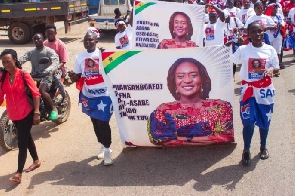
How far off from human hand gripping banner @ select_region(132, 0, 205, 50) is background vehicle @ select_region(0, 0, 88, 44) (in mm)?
8615

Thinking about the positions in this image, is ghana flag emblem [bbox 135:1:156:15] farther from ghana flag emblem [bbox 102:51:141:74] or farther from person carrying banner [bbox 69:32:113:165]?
ghana flag emblem [bbox 102:51:141:74]

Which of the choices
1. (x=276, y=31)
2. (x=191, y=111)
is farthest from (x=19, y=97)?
(x=276, y=31)

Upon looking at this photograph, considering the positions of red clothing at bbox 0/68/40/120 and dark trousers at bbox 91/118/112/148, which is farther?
dark trousers at bbox 91/118/112/148

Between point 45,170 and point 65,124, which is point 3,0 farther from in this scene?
point 45,170

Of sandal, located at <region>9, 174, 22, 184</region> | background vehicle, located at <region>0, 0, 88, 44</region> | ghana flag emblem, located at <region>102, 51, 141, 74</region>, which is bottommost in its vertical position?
sandal, located at <region>9, 174, 22, 184</region>

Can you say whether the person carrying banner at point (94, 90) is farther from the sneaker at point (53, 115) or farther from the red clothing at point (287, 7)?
the red clothing at point (287, 7)

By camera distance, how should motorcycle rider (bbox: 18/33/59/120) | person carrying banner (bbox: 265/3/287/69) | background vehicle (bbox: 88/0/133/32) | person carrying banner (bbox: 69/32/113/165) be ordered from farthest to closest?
background vehicle (bbox: 88/0/133/32) < person carrying banner (bbox: 265/3/287/69) < motorcycle rider (bbox: 18/33/59/120) < person carrying banner (bbox: 69/32/113/165)

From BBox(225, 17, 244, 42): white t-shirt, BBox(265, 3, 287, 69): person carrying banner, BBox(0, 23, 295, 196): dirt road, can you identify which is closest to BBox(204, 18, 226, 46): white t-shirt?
BBox(225, 17, 244, 42): white t-shirt

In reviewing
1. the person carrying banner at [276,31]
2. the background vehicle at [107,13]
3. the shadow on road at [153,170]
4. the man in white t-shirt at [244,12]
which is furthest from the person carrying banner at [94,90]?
the background vehicle at [107,13]

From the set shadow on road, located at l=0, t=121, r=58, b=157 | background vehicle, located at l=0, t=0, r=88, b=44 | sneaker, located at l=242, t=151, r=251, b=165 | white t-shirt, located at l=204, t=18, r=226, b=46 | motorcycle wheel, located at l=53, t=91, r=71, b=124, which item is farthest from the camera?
background vehicle, located at l=0, t=0, r=88, b=44

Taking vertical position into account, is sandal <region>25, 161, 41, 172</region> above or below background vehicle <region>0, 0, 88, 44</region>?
below

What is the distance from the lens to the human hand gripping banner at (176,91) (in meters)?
4.85

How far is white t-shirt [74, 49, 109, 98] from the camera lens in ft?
16.5

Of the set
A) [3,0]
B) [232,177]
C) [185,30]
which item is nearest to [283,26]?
[185,30]
